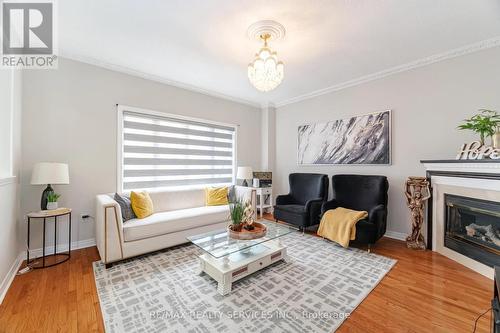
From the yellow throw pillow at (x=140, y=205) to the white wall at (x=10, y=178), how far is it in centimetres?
113

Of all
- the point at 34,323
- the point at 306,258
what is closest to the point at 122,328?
the point at 34,323

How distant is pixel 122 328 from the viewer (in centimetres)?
149

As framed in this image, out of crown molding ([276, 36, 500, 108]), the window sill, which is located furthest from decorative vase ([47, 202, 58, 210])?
crown molding ([276, 36, 500, 108])

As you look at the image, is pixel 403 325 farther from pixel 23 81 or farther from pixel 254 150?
pixel 23 81

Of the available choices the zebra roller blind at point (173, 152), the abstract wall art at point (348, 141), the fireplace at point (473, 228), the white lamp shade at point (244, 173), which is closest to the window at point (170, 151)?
the zebra roller blind at point (173, 152)

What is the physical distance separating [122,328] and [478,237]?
143 inches

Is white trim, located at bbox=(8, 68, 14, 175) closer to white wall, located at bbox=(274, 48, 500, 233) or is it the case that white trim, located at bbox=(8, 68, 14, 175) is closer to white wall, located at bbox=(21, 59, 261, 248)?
white wall, located at bbox=(21, 59, 261, 248)

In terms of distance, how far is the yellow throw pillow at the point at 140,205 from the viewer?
2826 millimetres

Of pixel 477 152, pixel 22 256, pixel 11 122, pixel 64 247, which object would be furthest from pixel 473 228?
pixel 22 256

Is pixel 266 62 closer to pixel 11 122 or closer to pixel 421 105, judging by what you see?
pixel 421 105

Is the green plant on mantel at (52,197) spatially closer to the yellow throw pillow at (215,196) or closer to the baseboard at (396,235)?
the yellow throw pillow at (215,196)

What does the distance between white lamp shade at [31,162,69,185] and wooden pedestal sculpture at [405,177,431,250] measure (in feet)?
14.7

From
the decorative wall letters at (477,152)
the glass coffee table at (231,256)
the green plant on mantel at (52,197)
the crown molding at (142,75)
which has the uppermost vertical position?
the crown molding at (142,75)

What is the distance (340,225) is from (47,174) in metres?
3.68
